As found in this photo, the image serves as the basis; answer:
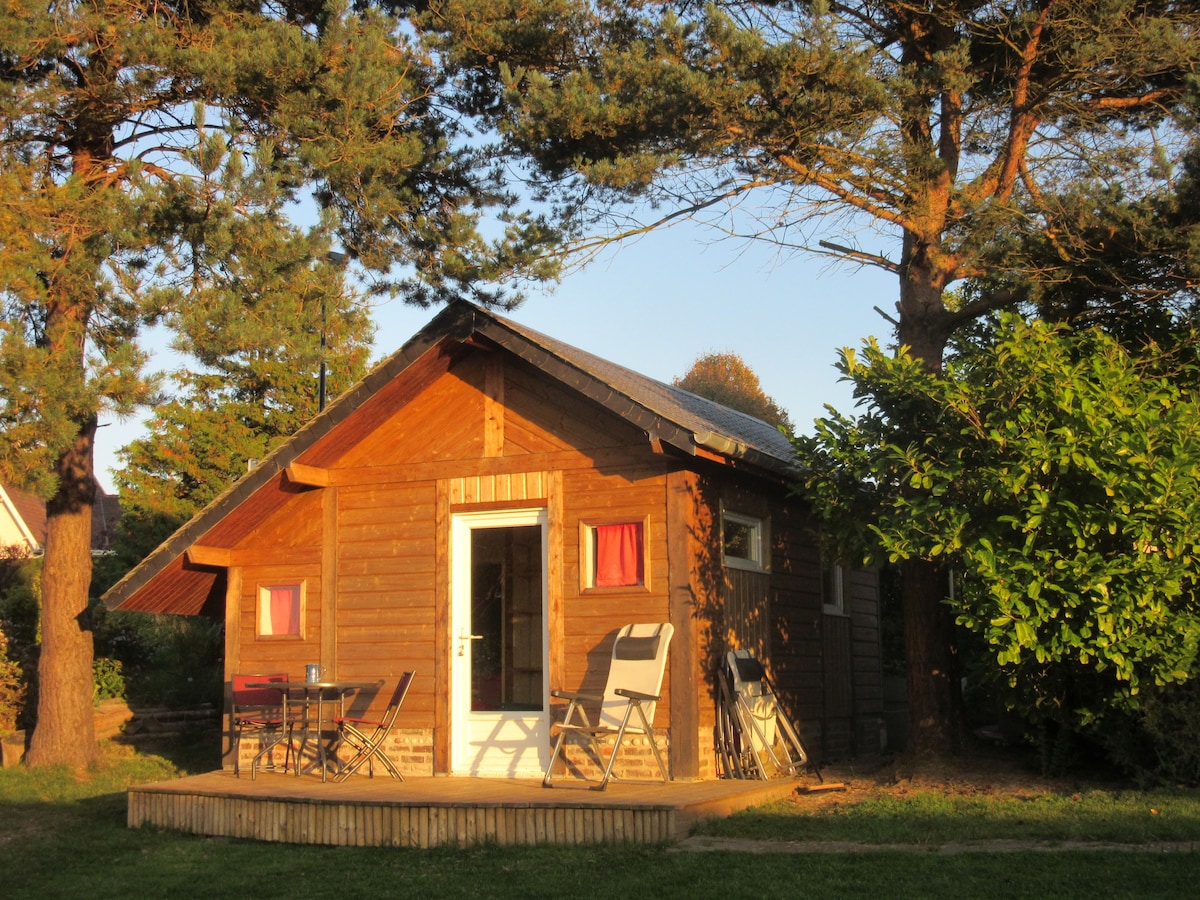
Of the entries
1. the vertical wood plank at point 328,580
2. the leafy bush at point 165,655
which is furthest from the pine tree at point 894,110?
the leafy bush at point 165,655

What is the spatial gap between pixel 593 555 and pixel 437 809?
261cm

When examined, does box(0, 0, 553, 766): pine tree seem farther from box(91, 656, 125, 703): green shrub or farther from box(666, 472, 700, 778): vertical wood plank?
box(91, 656, 125, 703): green shrub

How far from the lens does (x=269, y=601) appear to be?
11.8 meters

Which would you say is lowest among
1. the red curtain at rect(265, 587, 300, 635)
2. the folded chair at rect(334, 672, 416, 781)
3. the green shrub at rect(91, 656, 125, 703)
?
the folded chair at rect(334, 672, 416, 781)

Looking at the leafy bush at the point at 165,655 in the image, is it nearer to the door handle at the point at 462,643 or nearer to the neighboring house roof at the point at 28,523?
the door handle at the point at 462,643

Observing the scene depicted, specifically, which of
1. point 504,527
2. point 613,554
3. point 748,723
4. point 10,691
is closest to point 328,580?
point 504,527

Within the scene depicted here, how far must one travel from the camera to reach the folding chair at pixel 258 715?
10797mm

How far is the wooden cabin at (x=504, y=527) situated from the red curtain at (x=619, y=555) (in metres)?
0.03

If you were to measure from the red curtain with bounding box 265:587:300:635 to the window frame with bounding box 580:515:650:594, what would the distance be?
3093mm

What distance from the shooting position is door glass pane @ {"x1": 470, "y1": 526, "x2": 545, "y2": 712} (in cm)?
1380

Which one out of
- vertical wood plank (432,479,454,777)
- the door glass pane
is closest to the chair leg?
vertical wood plank (432,479,454,777)

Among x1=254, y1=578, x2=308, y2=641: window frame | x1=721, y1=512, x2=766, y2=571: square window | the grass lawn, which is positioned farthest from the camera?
x1=254, y1=578, x2=308, y2=641: window frame

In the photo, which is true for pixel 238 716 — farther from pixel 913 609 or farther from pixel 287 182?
pixel 913 609

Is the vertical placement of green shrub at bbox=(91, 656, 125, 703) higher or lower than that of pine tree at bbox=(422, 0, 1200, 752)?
lower
